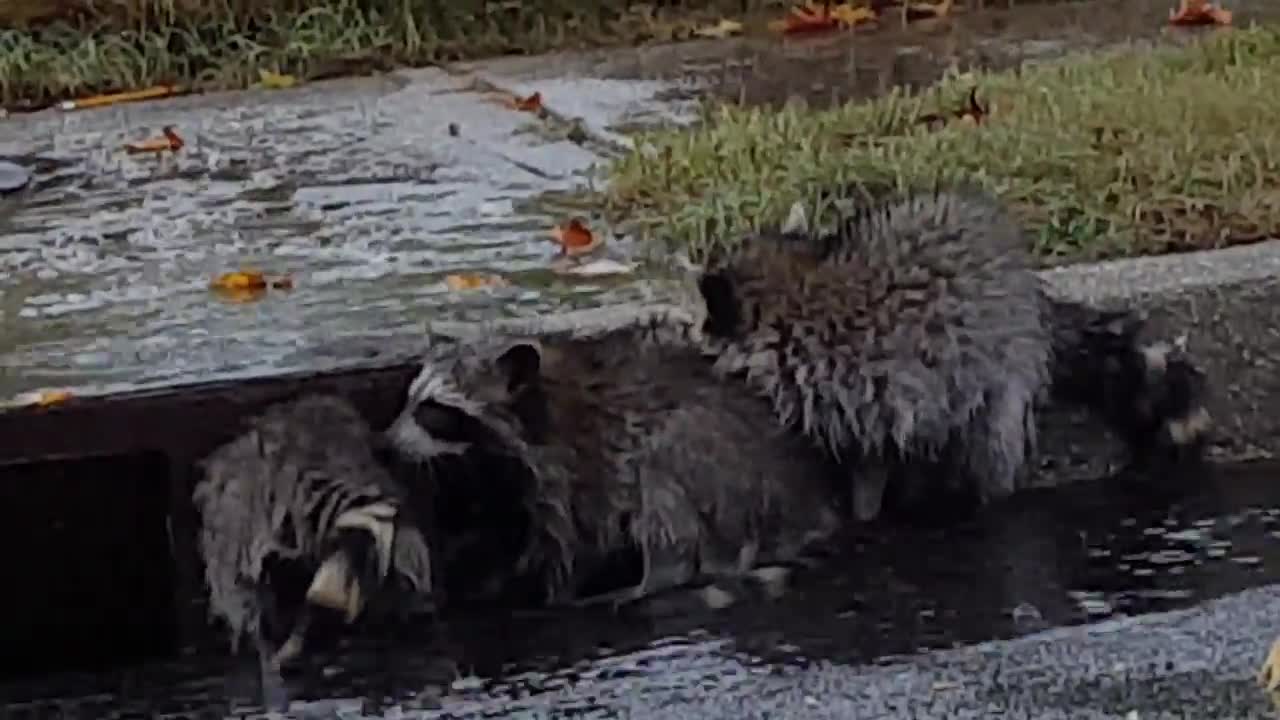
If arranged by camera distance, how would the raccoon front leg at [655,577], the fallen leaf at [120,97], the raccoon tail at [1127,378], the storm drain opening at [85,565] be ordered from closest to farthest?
the storm drain opening at [85,565] < the raccoon front leg at [655,577] < the raccoon tail at [1127,378] < the fallen leaf at [120,97]

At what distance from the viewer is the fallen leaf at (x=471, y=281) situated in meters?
4.49

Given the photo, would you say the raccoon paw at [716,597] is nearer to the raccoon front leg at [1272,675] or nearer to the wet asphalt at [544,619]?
the wet asphalt at [544,619]

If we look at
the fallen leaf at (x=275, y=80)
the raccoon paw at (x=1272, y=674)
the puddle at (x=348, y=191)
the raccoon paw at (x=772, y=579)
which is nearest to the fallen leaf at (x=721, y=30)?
the puddle at (x=348, y=191)

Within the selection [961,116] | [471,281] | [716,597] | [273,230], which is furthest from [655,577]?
[961,116]

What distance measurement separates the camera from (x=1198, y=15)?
7145 millimetres

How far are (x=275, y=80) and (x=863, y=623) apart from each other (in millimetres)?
3632

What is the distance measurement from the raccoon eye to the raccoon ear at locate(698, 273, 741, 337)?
1.59 ft

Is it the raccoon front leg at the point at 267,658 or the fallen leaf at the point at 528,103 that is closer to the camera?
the raccoon front leg at the point at 267,658

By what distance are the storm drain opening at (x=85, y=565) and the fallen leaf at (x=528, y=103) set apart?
253cm

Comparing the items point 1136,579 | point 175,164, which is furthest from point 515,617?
point 175,164

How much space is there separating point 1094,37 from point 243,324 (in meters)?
3.28

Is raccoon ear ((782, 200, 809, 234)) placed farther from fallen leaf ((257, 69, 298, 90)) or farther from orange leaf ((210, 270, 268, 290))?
fallen leaf ((257, 69, 298, 90))

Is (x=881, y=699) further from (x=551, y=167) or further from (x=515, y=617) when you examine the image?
(x=551, y=167)

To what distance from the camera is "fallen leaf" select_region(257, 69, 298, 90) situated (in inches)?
274
